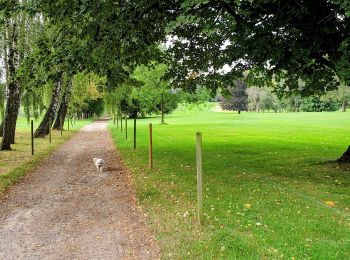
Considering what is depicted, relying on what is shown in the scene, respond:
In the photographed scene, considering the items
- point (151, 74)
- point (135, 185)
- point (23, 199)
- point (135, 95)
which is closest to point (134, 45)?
point (135, 185)

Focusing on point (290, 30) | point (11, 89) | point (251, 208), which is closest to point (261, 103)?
point (11, 89)

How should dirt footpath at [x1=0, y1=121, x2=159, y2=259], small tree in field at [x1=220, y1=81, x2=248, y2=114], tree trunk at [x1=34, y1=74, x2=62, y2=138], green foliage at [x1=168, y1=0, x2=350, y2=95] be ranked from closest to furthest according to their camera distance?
dirt footpath at [x1=0, y1=121, x2=159, y2=259] < green foliage at [x1=168, y1=0, x2=350, y2=95] < tree trunk at [x1=34, y1=74, x2=62, y2=138] < small tree in field at [x1=220, y1=81, x2=248, y2=114]

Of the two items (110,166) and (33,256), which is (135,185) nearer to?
(110,166)

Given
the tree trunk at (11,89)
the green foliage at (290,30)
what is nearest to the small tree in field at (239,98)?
the tree trunk at (11,89)

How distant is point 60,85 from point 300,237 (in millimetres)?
23962

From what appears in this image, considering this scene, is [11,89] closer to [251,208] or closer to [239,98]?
[251,208]

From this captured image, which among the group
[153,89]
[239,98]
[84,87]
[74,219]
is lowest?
[74,219]

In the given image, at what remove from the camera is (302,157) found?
1477cm

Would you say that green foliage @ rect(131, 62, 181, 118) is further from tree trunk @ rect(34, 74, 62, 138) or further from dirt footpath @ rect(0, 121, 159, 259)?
dirt footpath @ rect(0, 121, 159, 259)

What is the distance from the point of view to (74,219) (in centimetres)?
732

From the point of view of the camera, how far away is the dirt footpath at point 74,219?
5723mm

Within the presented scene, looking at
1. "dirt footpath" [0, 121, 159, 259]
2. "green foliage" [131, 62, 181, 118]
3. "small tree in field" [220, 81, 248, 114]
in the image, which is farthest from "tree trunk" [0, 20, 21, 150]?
"small tree in field" [220, 81, 248, 114]

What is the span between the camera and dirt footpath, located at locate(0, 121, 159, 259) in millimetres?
5723

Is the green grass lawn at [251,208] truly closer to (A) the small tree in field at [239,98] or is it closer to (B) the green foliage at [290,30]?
(B) the green foliage at [290,30]
